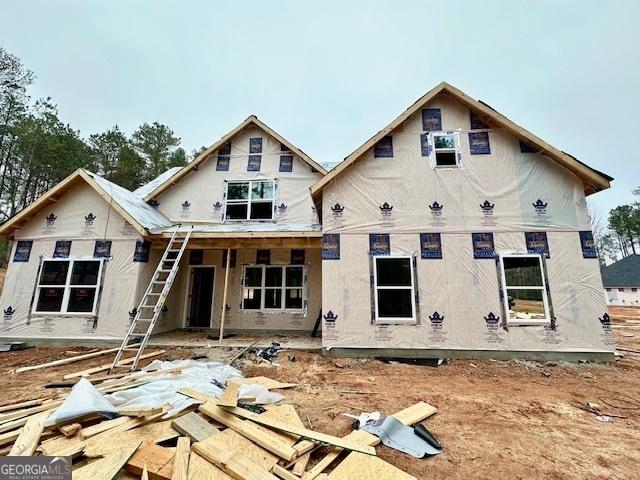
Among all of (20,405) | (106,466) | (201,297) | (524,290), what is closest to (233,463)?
(106,466)

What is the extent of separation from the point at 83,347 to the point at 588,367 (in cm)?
1301

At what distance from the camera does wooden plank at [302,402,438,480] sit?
258 centimetres

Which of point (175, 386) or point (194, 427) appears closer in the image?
point (194, 427)

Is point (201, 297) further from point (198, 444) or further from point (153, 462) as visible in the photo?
point (153, 462)

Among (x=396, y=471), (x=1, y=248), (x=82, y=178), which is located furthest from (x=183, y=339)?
(x=1, y=248)

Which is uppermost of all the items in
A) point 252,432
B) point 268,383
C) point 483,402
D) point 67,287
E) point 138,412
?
point 67,287

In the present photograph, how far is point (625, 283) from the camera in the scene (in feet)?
104

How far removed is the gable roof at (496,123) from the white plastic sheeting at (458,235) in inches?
8.4

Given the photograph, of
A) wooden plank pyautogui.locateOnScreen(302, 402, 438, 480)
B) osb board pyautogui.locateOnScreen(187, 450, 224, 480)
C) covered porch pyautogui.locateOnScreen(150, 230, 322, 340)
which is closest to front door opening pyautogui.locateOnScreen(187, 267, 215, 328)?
covered porch pyautogui.locateOnScreen(150, 230, 322, 340)

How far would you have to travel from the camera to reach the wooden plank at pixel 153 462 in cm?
234

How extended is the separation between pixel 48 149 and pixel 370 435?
28693mm

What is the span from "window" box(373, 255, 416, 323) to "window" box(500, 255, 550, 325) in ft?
7.56

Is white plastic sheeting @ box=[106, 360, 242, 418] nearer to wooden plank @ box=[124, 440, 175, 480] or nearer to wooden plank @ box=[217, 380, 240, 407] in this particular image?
wooden plank @ box=[217, 380, 240, 407]

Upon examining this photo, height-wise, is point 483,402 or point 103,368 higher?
point 103,368
